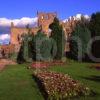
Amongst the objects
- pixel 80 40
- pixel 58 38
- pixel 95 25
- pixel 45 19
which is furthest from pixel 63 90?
pixel 45 19

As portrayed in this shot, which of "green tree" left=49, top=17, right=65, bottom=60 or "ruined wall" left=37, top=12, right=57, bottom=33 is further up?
"ruined wall" left=37, top=12, right=57, bottom=33

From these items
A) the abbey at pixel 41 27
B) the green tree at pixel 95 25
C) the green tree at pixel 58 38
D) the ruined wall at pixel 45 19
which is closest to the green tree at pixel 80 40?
the green tree at pixel 95 25

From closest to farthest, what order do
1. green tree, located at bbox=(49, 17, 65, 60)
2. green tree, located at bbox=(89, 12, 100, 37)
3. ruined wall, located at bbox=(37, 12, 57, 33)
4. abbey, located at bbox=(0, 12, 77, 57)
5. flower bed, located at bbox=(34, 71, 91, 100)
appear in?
1. flower bed, located at bbox=(34, 71, 91, 100)
2. green tree, located at bbox=(49, 17, 65, 60)
3. green tree, located at bbox=(89, 12, 100, 37)
4. abbey, located at bbox=(0, 12, 77, 57)
5. ruined wall, located at bbox=(37, 12, 57, 33)

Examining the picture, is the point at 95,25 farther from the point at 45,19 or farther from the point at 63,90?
the point at 45,19

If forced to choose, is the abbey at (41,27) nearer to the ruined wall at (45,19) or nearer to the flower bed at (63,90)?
the ruined wall at (45,19)

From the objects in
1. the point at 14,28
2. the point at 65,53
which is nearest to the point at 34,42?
the point at 65,53

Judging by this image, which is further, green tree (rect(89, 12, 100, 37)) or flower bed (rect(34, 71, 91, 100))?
green tree (rect(89, 12, 100, 37))

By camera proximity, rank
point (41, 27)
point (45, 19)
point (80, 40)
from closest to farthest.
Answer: point (80, 40) < point (41, 27) < point (45, 19)

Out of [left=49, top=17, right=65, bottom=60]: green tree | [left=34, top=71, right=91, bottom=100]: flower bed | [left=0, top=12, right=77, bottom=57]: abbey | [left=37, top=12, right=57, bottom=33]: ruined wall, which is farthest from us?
[left=37, top=12, right=57, bottom=33]: ruined wall

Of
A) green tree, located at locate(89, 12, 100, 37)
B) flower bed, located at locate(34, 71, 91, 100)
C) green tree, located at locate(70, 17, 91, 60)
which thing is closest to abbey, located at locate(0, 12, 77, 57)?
green tree, located at locate(89, 12, 100, 37)

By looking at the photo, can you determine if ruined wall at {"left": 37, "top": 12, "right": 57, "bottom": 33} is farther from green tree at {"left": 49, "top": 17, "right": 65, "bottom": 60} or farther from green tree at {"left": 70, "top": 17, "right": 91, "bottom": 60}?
green tree at {"left": 70, "top": 17, "right": 91, "bottom": 60}

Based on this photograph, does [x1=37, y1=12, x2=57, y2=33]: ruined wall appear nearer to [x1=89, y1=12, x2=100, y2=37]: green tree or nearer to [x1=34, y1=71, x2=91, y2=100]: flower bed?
[x1=89, y1=12, x2=100, y2=37]: green tree

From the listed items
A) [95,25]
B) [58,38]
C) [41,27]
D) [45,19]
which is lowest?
[58,38]

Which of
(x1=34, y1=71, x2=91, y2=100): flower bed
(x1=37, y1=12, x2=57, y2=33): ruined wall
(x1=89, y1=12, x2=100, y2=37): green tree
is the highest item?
(x1=37, y1=12, x2=57, y2=33): ruined wall
